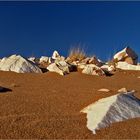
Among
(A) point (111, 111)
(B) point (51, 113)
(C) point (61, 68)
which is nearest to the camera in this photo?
(A) point (111, 111)

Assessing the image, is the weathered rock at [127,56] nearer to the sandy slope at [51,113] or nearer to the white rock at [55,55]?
the white rock at [55,55]

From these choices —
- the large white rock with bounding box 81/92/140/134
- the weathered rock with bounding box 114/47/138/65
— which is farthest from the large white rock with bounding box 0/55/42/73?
the large white rock with bounding box 81/92/140/134

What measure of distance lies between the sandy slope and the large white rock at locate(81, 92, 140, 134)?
0.08 m

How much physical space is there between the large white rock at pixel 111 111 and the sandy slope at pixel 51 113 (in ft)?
0.26

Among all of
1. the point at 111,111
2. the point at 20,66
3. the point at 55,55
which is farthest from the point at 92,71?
the point at 55,55

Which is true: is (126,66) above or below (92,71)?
above

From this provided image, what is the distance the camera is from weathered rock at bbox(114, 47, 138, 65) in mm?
11164

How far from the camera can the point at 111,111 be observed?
4.21 meters

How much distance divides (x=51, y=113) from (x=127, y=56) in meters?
7.12

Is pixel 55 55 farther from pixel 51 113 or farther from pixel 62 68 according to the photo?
pixel 51 113

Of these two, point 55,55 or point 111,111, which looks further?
point 55,55

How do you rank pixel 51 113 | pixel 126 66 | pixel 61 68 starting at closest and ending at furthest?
pixel 51 113, pixel 61 68, pixel 126 66

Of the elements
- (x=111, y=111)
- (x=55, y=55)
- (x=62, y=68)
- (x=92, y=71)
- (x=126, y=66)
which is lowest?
(x=111, y=111)

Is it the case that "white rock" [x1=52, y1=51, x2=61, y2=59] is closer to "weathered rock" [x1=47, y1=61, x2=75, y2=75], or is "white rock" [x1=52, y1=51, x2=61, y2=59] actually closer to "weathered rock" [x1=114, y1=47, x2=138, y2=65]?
"weathered rock" [x1=114, y1=47, x2=138, y2=65]
